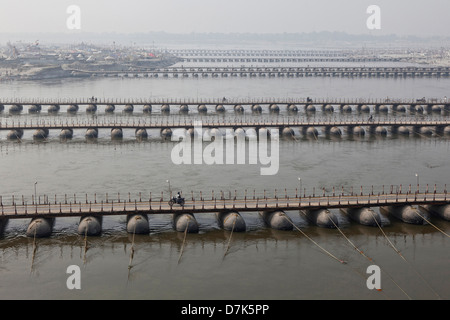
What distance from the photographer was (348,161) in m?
84.1

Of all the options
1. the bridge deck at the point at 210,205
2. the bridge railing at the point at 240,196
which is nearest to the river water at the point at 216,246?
the bridge railing at the point at 240,196

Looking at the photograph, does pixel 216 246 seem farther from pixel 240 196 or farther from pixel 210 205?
pixel 240 196

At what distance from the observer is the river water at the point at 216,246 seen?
1767 inches

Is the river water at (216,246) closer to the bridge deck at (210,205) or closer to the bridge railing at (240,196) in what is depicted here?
the bridge railing at (240,196)

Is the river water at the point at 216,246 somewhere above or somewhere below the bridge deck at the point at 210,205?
below

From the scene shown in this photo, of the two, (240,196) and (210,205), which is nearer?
(210,205)

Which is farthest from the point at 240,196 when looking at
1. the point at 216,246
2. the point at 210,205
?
the point at 216,246

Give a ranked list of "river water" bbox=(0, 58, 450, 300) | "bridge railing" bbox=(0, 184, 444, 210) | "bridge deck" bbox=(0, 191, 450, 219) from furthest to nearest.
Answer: "bridge railing" bbox=(0, 184, 444, 210) < "bridge deck" bbox=(0, 191, 450, 219) < "river water" bbox=(0, 58, 450, 300)

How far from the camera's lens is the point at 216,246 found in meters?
52.2

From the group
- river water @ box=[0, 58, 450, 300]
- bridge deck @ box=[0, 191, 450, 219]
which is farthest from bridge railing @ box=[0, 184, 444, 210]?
river water @ box=[0, 58, 450, 300]

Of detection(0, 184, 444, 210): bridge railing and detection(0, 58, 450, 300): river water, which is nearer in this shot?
detection(0, 58, 450, 300): river water

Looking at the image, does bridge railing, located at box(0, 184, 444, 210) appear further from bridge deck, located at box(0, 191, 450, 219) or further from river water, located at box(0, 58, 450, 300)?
river water, located at box(0, 58, 450, 300)

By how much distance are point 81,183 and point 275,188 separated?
24.2m

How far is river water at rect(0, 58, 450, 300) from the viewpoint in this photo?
44875mm
